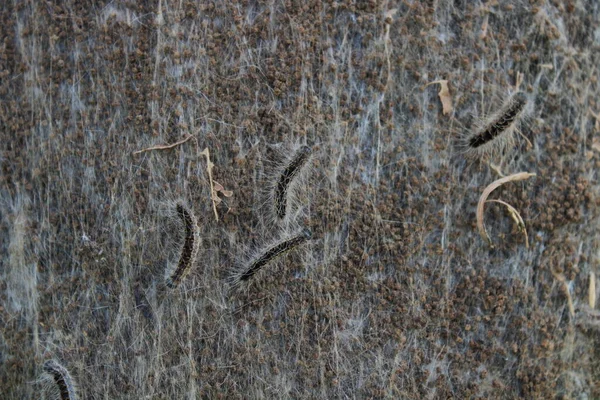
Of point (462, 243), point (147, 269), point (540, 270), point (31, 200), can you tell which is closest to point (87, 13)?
point (31, 200)

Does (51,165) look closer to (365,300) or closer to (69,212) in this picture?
(69,212)

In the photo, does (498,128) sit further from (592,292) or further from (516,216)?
(592,292)

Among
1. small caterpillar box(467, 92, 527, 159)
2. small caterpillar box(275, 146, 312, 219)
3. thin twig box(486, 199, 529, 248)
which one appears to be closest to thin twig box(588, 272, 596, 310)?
thin twig box(486, 199, 529, 248)

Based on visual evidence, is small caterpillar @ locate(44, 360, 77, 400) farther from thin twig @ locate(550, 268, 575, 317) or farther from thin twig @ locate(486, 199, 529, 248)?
thin twig @ locate(550, 268, 575, 317)

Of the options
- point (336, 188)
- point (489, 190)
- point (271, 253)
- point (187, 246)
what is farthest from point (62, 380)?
point (489, 190)

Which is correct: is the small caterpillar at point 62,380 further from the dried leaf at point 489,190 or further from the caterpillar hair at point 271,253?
the dried leaf at point 489,190

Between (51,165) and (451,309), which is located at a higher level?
(51,165)
